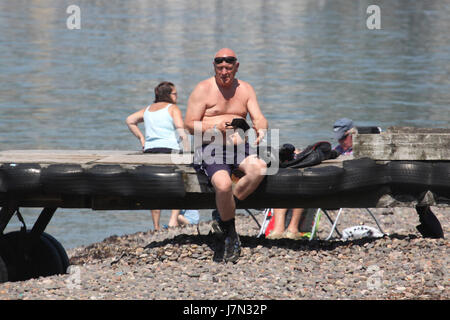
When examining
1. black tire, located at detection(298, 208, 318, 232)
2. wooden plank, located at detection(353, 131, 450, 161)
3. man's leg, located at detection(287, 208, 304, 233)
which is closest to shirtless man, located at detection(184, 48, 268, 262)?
wooden plank, located at detection(353, 131, 450, 161)

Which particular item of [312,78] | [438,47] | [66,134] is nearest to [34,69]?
[312,78]

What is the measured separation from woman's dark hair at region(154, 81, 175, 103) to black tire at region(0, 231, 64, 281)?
287 cm

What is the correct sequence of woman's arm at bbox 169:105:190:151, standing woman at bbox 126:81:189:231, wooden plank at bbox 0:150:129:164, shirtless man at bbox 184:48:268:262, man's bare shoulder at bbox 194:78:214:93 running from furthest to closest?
standing woman at bbox 126:81:189:231 < woman's arm at bbox 169:105:190:151 < wooden plank at bbox 0:150:129:164 < man's bare shoulder at bbox 194:78:214:93 < shirtless man at bbox 184:48:268:262

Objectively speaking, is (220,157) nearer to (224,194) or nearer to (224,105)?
(224,194)

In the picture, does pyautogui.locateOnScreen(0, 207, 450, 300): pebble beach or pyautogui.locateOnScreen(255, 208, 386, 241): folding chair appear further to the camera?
pyautogui.locateOnScreen(255, 208, 386, 241): folding chair

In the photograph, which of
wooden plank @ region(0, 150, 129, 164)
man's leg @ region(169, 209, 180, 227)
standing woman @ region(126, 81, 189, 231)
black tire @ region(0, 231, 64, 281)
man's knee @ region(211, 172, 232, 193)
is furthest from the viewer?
man's leg @ region(169, 209, 180, 227)

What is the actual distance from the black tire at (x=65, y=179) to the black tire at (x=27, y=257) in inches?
33.8

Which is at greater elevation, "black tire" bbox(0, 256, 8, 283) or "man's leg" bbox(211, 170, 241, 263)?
"man's leg" bbox(211, 170, 241, 263)

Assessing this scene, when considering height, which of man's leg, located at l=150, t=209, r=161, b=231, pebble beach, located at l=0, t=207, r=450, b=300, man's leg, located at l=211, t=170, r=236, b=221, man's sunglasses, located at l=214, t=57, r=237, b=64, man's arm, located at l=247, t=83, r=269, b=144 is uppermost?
man's sunglasses, located at l=214, t=57, r=237, b=64

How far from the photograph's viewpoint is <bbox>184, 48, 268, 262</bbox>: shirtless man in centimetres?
804

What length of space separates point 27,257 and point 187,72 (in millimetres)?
27882

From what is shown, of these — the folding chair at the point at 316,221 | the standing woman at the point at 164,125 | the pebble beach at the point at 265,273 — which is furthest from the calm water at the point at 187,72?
the pebble beach at the point at 265,273

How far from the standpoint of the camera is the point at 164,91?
11.3 meters

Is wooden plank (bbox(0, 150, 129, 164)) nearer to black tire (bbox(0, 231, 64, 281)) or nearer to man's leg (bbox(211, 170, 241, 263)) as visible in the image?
black tire (bbox(0, 231, 64, 281))
